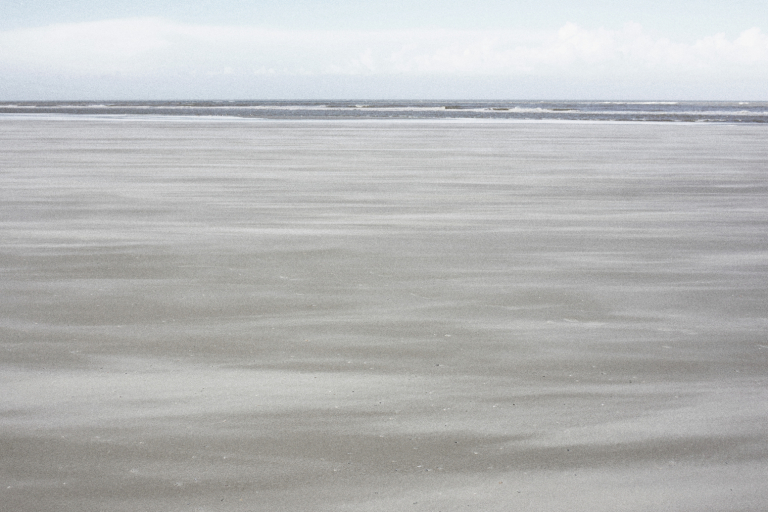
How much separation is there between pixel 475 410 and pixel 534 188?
10947mm

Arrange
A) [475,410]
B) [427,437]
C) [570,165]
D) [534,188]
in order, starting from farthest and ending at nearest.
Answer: [570,165]
[534,188]
[475,410]
[427,437]

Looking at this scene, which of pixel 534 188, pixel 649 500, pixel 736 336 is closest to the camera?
pixel 649 500

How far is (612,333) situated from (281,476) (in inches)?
113

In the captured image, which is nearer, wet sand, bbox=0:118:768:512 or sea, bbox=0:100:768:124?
wet sand, bbox=0:118:768:512

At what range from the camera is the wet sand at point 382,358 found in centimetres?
362

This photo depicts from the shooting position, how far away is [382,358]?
5.24m

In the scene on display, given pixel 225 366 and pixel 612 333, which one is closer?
pixel 225 366

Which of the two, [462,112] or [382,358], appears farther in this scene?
[462,112]

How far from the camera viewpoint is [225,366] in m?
5.07

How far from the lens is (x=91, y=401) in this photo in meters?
4.50

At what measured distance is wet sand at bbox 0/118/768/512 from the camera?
362 centimetres

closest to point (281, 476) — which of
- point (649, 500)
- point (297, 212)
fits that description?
point (649, 500)

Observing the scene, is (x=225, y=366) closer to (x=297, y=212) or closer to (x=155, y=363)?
(x=155, y=363)

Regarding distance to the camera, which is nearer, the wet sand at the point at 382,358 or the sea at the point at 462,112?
the wet sand at the point at 382,358
